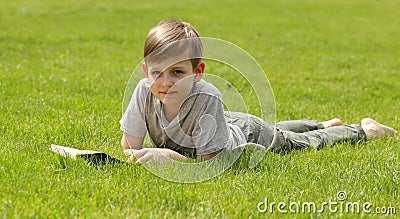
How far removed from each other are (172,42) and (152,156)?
84cm

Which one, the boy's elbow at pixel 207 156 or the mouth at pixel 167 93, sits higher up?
the mouth at pixel 167 93

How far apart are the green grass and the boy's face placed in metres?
0.64

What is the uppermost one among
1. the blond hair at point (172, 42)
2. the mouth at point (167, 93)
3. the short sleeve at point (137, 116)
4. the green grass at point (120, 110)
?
the blond hair at point (172, 42)

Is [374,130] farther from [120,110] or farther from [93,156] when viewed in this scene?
[93,156]

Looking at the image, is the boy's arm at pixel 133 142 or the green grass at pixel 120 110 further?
the boy's arm at pixel 133 142

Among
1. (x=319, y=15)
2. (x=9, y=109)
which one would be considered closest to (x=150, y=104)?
(x=9, y=109)

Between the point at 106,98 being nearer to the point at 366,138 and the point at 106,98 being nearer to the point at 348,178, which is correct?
the point at 366,138

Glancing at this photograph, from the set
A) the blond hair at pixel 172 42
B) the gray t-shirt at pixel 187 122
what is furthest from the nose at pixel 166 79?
the gray t-shirt at pixel 187 122

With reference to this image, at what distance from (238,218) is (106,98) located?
4206 mm

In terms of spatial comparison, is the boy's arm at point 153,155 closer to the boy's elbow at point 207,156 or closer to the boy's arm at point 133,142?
the boy's elbow at point 207,156

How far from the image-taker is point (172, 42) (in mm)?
4477

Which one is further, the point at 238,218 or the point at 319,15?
the point at 319,15

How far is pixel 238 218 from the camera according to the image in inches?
139

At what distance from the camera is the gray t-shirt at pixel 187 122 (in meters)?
4.73
